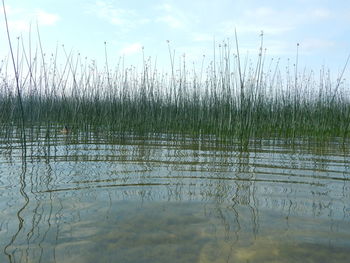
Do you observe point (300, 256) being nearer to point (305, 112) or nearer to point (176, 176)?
point (176, 176)

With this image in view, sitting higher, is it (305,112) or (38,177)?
(305,112)

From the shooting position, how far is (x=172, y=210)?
5.25ft

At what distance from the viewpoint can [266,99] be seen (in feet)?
19.8

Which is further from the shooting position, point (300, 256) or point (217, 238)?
point (217, 238)

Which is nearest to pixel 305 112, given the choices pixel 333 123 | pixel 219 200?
pixel 333 123

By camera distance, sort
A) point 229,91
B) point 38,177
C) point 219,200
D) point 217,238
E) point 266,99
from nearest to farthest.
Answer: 1. point 217,238
2. point 219,200
3. point 38,177
4. point 229,91
5. point 266,99

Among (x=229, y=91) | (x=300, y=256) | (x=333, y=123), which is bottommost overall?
(x=300, y=256)

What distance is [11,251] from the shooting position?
1.12 m

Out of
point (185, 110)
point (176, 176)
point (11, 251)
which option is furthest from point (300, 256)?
point (185, 110)

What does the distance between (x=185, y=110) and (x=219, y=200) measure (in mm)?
3443

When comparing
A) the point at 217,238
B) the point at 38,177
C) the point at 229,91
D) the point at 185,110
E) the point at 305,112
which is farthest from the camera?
the point at 305,112

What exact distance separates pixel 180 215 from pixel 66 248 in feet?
1.84

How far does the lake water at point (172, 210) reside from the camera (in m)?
1.17

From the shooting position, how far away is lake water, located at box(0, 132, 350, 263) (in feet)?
3.85
